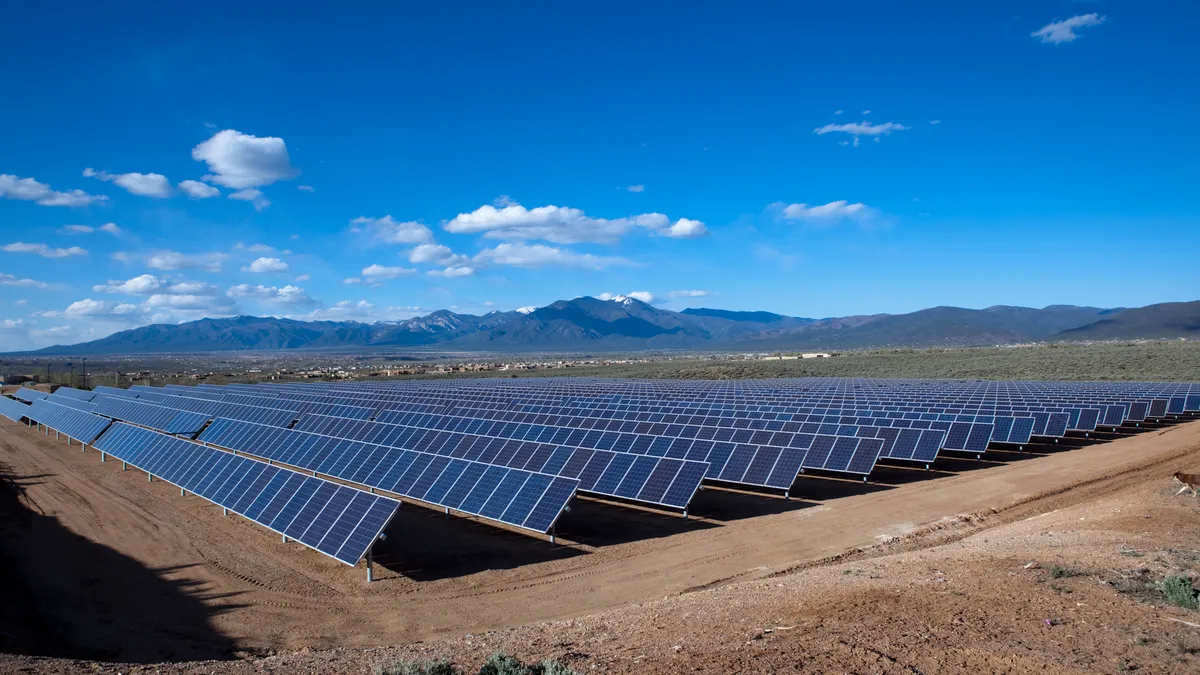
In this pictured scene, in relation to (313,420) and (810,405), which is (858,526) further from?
(313,420)

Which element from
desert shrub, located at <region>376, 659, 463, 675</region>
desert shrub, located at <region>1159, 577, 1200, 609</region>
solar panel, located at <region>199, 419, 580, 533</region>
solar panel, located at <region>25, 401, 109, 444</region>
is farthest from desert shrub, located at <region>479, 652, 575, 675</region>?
solar panel, located at <region>25, 401, 109, 444</region>

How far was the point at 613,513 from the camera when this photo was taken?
678 inches

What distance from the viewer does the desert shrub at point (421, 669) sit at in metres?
6.69

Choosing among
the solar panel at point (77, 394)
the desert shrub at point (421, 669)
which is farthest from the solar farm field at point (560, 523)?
the solar panel at point (77, 394)

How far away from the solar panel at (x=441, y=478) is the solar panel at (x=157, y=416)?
10.8m

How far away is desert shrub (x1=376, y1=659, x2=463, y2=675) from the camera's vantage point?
6691mm

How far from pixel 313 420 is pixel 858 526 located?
78.6 feet

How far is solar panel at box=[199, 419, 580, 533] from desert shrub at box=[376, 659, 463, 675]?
20.4 feet

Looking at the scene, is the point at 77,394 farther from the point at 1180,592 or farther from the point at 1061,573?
the point at 1180,592

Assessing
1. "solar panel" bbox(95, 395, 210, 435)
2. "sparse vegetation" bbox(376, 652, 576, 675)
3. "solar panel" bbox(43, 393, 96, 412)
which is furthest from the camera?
"solar panel" bbox(43, 393, 96, 412)

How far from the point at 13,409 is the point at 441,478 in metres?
42.4

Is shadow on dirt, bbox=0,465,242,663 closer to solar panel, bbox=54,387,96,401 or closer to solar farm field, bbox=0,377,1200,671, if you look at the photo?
solar farm field, bbox=0,377,1200,671

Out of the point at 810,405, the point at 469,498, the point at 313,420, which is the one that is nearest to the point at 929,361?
the point at 810,405

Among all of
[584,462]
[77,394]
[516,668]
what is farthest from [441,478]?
[77,394]
